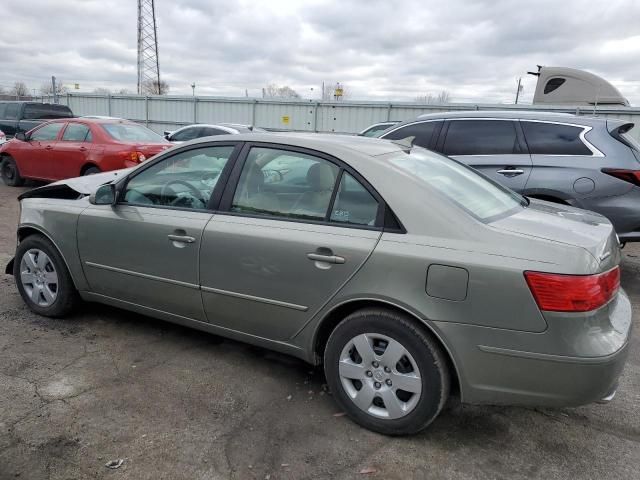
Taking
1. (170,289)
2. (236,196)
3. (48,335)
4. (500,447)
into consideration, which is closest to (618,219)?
(500,447)

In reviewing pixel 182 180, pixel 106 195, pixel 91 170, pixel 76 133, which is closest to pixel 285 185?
pixel 182 180

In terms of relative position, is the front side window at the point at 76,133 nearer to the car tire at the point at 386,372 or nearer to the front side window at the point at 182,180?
the front side window at the point at 182,180

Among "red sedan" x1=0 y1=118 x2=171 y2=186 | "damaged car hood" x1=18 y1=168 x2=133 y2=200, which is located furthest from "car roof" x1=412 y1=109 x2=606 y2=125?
"red sedan" x1=0 y1=118 x2=171 y2=186

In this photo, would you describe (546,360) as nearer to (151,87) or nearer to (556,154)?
(556,154)

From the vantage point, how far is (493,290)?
7.68ft

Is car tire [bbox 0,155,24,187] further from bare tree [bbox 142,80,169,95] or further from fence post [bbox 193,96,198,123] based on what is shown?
bare tree [bbox 142,80,169,95]

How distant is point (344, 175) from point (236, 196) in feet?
2.43

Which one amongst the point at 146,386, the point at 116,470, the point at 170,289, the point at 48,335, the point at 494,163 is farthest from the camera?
the point at 494,163

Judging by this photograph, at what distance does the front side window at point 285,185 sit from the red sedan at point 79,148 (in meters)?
5.96

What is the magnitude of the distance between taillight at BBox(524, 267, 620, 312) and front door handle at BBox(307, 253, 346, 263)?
0.91 metres

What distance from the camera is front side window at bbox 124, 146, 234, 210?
3.32 meters

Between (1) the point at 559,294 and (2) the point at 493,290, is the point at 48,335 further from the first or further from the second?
(1) the point at 559,294

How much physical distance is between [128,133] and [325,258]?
757 centimetres

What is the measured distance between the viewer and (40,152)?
9.76m
